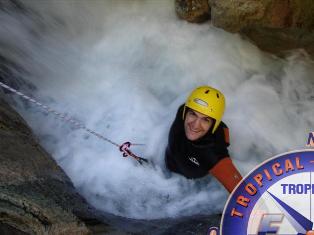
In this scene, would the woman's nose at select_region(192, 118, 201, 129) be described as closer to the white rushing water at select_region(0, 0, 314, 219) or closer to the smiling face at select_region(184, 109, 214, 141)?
the smiling face at select_region(184, 109, 214, 141)

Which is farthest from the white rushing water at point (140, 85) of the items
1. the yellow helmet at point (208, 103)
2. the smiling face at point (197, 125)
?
the yellow helmet at point (208, 103)

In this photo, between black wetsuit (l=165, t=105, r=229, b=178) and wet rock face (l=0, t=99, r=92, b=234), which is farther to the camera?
black wetsuit (l=165, t=105, r=229, b=178)

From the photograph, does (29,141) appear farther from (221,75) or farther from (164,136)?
(221,75)

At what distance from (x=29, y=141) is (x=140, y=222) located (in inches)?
40.9

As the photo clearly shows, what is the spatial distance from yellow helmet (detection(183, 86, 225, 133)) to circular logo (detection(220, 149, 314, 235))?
112cm

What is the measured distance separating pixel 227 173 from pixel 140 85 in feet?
5.86

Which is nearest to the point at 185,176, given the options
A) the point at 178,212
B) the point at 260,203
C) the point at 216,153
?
the point at 178,212

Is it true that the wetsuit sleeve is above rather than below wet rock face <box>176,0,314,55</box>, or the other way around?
below

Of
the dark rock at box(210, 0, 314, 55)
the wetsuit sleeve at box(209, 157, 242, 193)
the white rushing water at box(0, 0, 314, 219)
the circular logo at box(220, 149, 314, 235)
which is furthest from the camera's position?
the white rushing water at box(0, 0, 314, 219)

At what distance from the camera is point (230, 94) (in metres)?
4.65

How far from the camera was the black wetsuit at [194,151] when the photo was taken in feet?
11.4

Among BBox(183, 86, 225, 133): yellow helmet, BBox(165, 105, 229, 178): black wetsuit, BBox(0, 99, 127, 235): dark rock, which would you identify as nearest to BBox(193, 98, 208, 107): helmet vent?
BBox(183, 86, 225, 133): yellow helmet

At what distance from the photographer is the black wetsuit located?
3484 mm

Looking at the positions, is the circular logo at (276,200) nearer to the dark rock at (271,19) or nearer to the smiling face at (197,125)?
the smiling face at (197,125)
